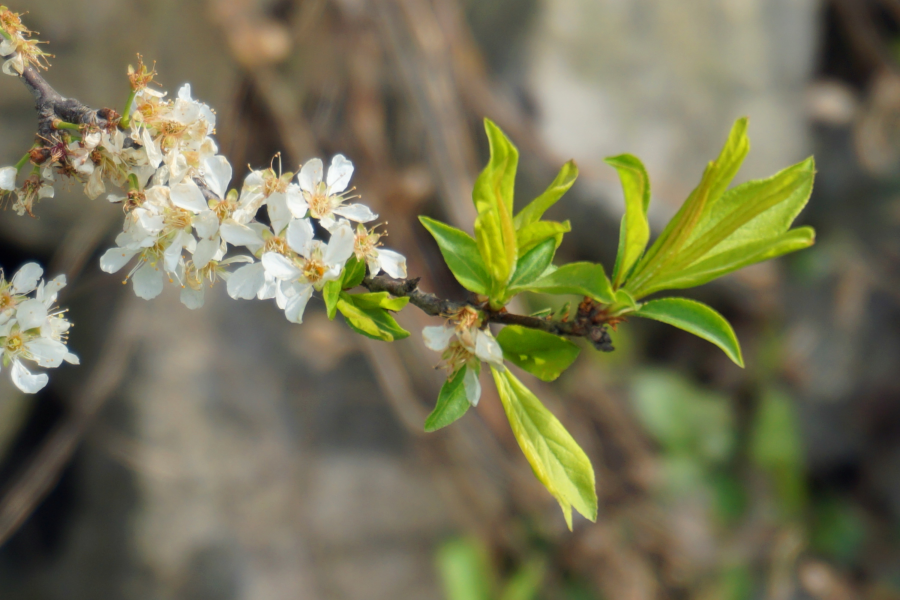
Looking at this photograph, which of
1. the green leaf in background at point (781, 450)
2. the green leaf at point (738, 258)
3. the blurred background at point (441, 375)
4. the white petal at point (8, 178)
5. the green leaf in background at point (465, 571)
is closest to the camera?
the green leaf at point (738, 258)

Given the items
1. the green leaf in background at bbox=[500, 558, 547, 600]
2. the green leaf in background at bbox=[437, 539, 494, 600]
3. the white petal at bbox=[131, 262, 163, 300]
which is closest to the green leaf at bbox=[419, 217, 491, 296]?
the white petal at bbox=[131, 262, 163, 300]

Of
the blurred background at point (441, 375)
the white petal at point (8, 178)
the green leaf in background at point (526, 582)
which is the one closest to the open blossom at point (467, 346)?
the white petal at point (8, 178)

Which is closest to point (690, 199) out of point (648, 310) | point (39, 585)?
point (648, 310)

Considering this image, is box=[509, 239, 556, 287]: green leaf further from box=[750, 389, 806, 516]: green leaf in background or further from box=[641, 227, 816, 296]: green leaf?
→ box=[750, 389, 806, 516]: green leaf in background

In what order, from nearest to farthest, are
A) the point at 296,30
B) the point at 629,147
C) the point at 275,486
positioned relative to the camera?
the point at 275,486 → the point at 296,30 → the point at 629,147

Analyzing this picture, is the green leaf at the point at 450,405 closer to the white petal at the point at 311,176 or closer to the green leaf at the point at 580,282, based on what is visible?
the green leaf at the point at 580,282

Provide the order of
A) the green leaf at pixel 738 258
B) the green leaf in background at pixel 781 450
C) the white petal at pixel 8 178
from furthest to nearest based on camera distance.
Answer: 1. the green leaf in background at pixel 781 450
2. the white petal at pixel 8 178
3. the green leaf at pixel 738 258

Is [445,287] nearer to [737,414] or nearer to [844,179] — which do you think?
[737,414]
